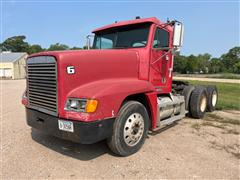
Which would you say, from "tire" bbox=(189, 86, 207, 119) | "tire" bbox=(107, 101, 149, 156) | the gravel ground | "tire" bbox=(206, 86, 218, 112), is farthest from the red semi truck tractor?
"tire" bbox=(206, 86, 218, 112)

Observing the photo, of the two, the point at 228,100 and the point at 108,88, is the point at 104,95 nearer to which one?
the point at 108,88

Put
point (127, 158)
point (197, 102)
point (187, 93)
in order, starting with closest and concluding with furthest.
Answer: point (127, 158)
point (197, 102)
point (187, 93)

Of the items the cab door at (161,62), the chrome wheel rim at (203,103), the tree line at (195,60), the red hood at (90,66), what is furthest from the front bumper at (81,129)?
the tree line at (195,60)

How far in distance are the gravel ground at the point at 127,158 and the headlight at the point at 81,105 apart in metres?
0.98

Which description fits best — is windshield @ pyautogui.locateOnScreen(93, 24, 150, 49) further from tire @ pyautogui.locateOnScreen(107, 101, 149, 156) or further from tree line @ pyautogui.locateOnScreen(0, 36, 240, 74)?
tree line @ pyautogui.locateOnScreen(0, 36, 240, 74)

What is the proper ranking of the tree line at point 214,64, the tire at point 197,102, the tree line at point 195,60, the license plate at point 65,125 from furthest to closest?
the tree line at point 214,64
the tree line at point 195,60
the tire at point 197,102
the license plate at point 65,125

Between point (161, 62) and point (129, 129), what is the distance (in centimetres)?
208

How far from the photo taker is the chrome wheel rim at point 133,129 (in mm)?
3756

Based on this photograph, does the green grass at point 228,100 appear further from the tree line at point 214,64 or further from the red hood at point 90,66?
the tree line at point 214,64

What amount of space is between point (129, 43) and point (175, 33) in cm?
101

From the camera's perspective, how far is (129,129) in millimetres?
3789

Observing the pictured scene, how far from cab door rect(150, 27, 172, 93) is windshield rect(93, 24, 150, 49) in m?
0.27

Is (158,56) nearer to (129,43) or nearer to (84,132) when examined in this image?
(129,43)

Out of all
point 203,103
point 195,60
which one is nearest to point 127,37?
point 203,103
